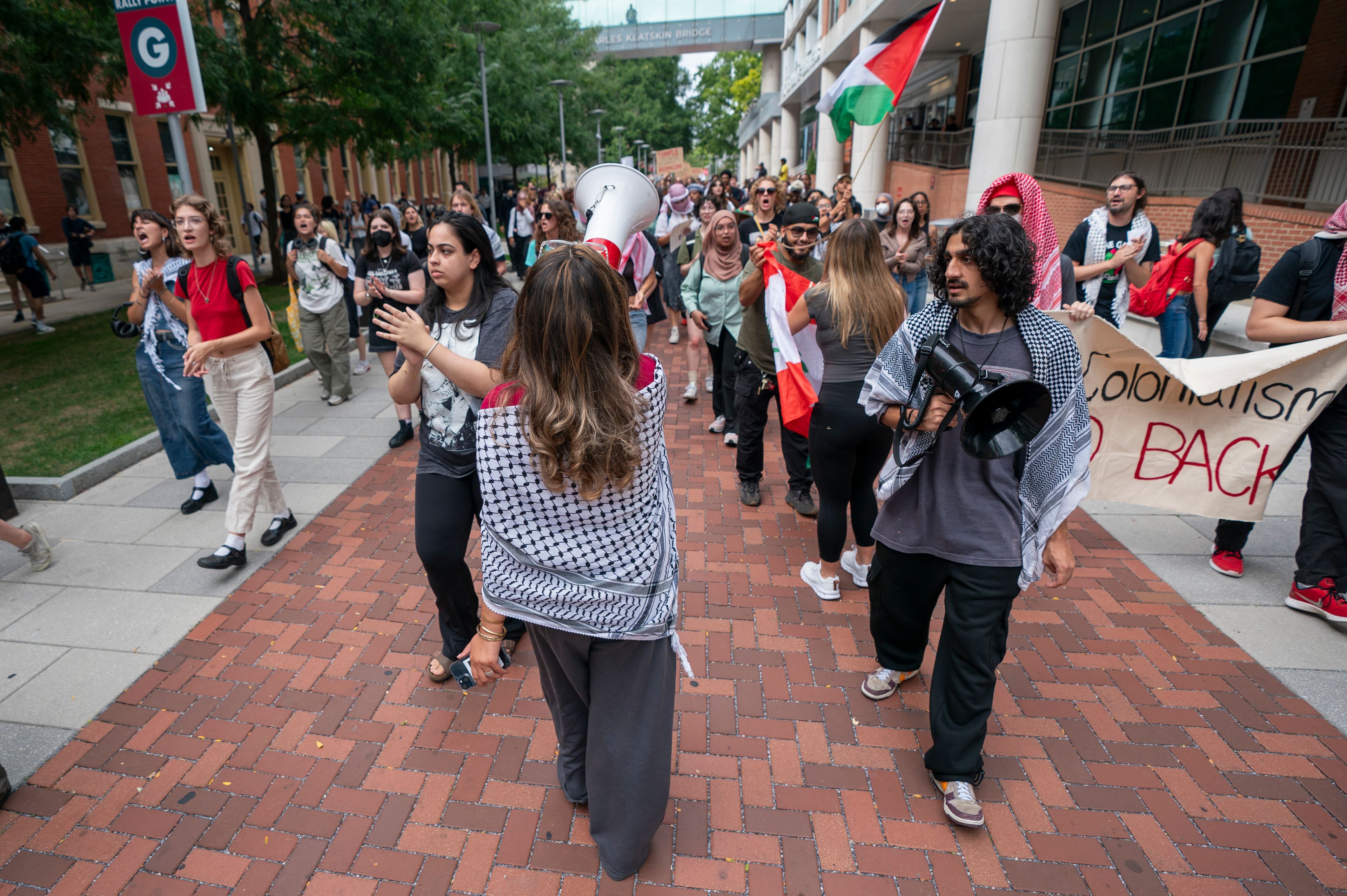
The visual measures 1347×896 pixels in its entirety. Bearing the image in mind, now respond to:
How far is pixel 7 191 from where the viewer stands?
14.8m

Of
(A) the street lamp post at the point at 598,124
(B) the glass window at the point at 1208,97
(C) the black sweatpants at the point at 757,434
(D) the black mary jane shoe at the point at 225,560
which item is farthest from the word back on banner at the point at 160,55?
(A) the street lamp post at the point at 598,124

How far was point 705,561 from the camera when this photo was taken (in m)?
4.38

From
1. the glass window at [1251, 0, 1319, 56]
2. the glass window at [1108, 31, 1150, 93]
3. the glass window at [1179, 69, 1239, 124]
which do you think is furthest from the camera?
the glass window at [1108, 31, 1150, 93]

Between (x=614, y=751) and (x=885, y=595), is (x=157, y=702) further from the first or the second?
(x=885, y=595)

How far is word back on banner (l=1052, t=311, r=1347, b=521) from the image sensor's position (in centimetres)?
365

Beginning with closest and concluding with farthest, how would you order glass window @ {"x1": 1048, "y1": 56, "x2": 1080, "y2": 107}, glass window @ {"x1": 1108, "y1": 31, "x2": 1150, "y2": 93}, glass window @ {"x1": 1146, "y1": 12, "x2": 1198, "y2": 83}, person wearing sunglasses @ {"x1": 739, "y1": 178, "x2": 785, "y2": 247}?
person wearing sunglasses @ {"x1": 739, "y1": 178, "x2": 785, "y2": 247}, glass window @ {"x1": 1146, "y1": 12, "x2": 1198, "y2": 83}, glass window @ {"x1": 1108, "y1": 31, "x2": 1150, "y2": 93}, glass window @ {"x1": 1048, "y1": 56, "x2": 1080, "y2": 107}

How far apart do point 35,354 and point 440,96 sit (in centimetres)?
1115

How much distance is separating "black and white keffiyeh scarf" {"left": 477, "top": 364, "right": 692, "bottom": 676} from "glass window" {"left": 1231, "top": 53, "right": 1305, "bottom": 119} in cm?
1309

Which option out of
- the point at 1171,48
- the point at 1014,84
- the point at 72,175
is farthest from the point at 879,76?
the point at 72,175

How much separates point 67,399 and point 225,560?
4.95 meters

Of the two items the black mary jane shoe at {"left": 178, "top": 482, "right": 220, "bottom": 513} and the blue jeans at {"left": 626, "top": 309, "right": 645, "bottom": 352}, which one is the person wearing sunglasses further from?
the black mary jane shoe at {"left": 178, "top": 482, "right": 220, "bottom": 513}

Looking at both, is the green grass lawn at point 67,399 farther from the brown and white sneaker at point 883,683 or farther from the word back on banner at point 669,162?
the word back on banner at point 669,162

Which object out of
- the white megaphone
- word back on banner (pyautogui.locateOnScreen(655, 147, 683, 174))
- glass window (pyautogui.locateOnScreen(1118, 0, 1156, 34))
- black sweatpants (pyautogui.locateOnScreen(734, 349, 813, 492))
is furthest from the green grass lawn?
glass window (pyautogui.locateOnScreen(1118, 0, 1156, 34))

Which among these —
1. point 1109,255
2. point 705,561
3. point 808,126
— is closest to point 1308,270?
point 1109,255
